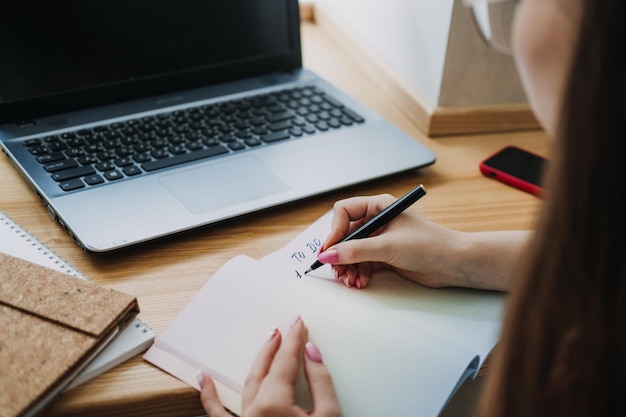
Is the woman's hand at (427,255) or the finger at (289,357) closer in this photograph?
the finger at (289,357)

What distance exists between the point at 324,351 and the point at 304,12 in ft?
2.81

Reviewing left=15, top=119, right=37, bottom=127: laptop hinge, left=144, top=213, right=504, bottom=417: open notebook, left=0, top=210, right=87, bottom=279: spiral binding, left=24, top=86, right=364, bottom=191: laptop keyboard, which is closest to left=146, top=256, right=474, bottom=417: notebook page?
left=144, top=213, right=504, bottom=417: open notebook

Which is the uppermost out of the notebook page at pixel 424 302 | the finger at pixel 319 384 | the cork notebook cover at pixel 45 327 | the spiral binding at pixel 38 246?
the cork notebook cover at pixel 45 327

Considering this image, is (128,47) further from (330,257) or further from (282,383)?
(282,383)

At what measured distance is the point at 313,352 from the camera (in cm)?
58

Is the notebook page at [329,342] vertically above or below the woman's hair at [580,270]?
below

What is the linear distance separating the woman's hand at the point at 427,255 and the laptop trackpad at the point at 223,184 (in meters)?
0.12

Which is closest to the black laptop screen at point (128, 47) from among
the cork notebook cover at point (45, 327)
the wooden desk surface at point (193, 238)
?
the wooden desk surface at point (193, 238)

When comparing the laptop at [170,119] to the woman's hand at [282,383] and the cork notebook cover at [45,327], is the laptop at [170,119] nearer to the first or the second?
the cork notebook cover at [45,327]

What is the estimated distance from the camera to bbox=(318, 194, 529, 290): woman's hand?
26.4 inches

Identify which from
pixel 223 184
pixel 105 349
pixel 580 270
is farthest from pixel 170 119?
pixel 580 270

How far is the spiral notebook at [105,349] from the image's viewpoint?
56 centimetres

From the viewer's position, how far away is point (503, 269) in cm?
68

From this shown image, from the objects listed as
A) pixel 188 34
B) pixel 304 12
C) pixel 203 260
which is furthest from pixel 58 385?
pixel 304 12
